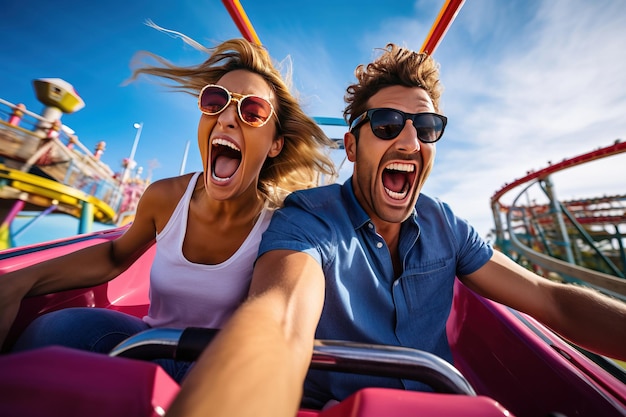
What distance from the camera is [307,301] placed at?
73cm

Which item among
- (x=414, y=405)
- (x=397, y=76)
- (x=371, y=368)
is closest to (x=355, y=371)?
(x=371, y=368)

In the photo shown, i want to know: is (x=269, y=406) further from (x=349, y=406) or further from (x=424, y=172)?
(x=424, y=172)

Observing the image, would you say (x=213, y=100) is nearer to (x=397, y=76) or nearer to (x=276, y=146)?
(x=276, y=146)

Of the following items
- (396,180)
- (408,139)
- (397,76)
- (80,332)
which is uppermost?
(397,76)

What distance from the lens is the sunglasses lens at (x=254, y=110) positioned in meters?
1.30

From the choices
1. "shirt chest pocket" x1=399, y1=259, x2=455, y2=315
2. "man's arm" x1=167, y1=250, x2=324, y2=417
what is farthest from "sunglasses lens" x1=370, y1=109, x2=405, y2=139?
"man's arm" x1=167, y1=250, x2=324, y2=417

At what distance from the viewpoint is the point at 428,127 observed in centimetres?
133

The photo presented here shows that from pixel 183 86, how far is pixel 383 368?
1.72 meters

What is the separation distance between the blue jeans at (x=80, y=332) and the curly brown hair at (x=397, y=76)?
1.46 metres

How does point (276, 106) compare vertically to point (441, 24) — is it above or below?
below

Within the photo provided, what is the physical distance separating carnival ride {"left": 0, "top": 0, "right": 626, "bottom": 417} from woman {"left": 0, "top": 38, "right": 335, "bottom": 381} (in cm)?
25

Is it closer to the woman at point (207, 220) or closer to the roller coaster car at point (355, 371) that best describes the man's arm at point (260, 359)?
the roller coaster car at point (355, 371)

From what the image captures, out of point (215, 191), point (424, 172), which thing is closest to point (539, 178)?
point (424, 172)

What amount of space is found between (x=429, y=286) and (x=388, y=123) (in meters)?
0.74
